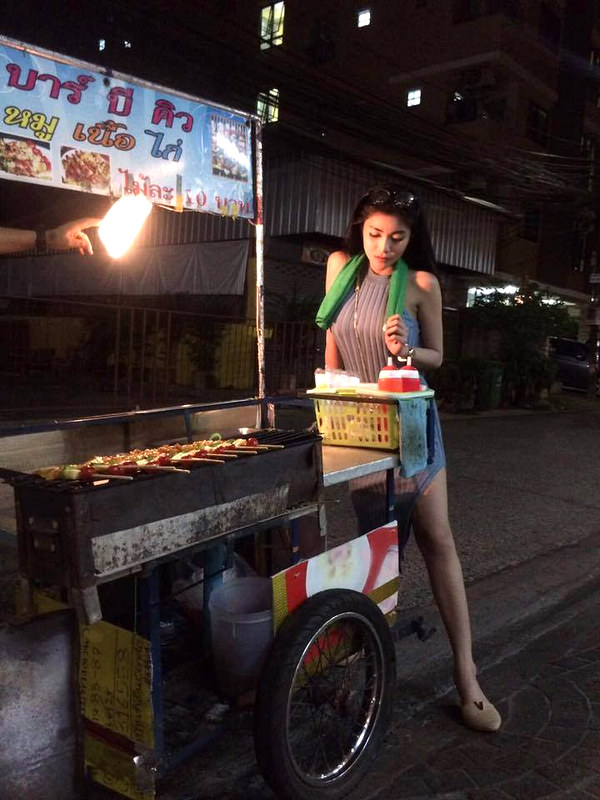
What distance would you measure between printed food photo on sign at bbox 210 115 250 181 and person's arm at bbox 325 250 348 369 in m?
1.59

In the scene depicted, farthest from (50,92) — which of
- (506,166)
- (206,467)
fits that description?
(506,166)

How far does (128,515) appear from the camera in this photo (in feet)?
5.52

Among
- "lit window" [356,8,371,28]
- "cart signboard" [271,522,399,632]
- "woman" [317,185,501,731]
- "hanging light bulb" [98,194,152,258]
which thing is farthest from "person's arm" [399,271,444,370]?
"lit window" [356,8,371,28]

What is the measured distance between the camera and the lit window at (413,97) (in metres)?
24.7

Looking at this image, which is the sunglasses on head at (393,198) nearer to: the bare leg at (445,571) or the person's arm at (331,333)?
the person's arm at (331,333)

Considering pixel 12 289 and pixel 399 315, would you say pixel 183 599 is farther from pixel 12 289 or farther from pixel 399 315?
pixel 12 289

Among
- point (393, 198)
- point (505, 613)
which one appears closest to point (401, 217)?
point (393, 198)

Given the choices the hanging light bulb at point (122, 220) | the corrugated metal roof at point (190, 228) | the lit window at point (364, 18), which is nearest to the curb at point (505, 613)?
the hanging light bulb at point (122, 220)

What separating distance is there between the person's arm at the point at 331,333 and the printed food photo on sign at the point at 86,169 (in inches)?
57.6

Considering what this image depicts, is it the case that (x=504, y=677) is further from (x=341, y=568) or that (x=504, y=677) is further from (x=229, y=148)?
(x=229, y=148)

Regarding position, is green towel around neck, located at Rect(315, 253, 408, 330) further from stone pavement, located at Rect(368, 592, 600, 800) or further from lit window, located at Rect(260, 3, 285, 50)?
lit window, located at Rect(260, 3, 285, 50)

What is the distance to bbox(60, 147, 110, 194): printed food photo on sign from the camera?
11.2 feet

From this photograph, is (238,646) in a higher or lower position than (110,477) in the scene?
lower

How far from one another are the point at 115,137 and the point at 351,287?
1730mm
